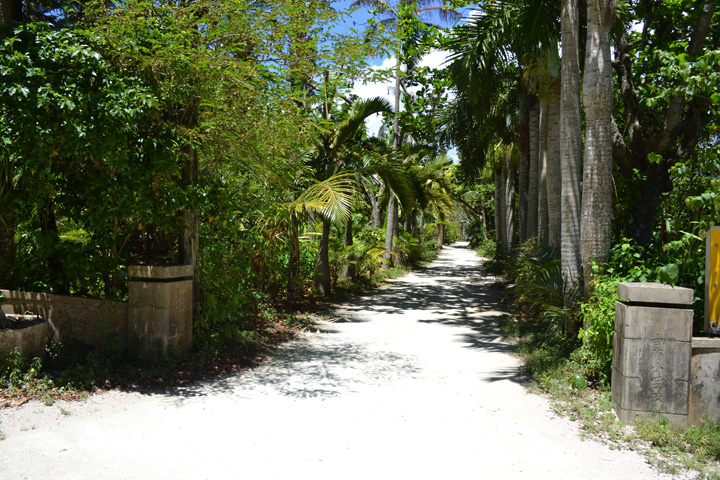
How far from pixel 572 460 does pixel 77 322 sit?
18.0ft

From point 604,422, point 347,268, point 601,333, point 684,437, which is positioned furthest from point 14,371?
point 347,268

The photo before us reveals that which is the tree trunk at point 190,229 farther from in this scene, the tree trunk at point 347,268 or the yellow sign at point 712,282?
the tree trunk at point 347,268

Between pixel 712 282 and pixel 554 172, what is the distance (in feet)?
18.0

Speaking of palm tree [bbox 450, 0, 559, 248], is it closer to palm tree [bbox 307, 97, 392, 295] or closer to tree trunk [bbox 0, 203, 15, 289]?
palm tree [bbox 307, 97, 392, 295]

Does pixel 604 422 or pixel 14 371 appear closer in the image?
pixel 604 422

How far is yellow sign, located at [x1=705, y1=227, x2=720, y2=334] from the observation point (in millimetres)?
4492

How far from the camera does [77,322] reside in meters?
6.00

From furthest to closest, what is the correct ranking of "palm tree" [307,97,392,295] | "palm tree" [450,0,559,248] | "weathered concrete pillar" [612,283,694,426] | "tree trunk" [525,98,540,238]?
"tree trunk" [525,98,540,238] < "palm tree" [307,97,392,295] < "palm tree" [450,0,559,248] < "weathered concrete pillar" [612,283,694,426]

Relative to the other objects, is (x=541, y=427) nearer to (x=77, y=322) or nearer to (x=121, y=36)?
(x=77, y=322)

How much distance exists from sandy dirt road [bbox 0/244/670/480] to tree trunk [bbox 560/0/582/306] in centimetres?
183

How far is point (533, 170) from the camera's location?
1284 cm

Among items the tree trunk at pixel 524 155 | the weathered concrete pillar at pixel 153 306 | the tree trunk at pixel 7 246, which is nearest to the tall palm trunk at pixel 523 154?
the tree trunk at pixel 524 155

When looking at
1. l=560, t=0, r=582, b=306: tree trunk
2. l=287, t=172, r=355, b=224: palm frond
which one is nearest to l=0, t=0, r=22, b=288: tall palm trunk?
l=287, t=172, r=355, b=224: palm frond

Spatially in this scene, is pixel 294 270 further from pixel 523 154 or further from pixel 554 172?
pixel 523 154
